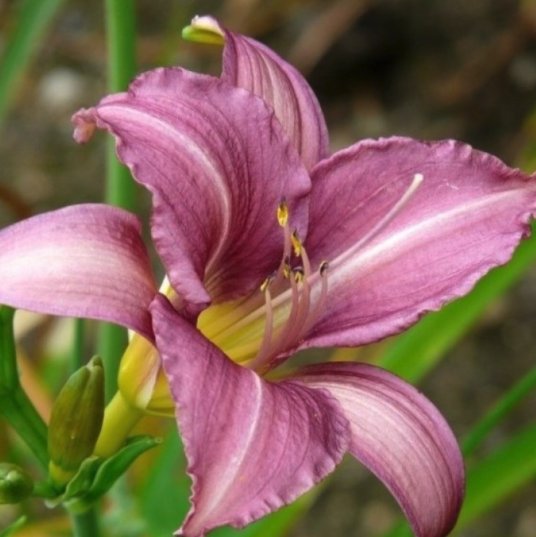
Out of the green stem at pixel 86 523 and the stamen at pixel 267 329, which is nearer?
the stamen at pixel 267 329

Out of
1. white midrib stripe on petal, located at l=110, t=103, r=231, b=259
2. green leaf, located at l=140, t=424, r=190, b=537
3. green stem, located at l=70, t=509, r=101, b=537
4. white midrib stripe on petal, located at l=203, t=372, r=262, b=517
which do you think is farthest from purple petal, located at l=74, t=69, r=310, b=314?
green leaf, located at l=140, t=424, r=190, b=537

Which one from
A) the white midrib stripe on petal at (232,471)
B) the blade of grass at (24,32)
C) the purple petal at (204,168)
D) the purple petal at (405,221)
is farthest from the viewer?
the blade of grass at (24,32)

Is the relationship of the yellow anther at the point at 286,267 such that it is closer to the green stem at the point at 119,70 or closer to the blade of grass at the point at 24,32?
the green stem at the point at 119,70

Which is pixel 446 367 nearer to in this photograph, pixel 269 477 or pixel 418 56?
pixel 418 56

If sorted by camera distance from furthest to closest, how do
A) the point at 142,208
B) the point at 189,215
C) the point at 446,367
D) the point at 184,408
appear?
1. the point at 142,208
2. the point at 446,367
3. the point at 189,215
4. the point at 184,408

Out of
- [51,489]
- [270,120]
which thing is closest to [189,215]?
[270,120]

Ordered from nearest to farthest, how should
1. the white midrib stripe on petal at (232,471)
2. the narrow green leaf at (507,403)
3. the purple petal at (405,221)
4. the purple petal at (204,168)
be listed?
the white midrib stripe on petal at (232,471) → the purple petal at (204,168) → the purple petal at (405,221) → the narrow green leaf at (507,403)

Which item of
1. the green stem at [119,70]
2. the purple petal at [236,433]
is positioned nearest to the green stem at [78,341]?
the green stem at [119,70]
